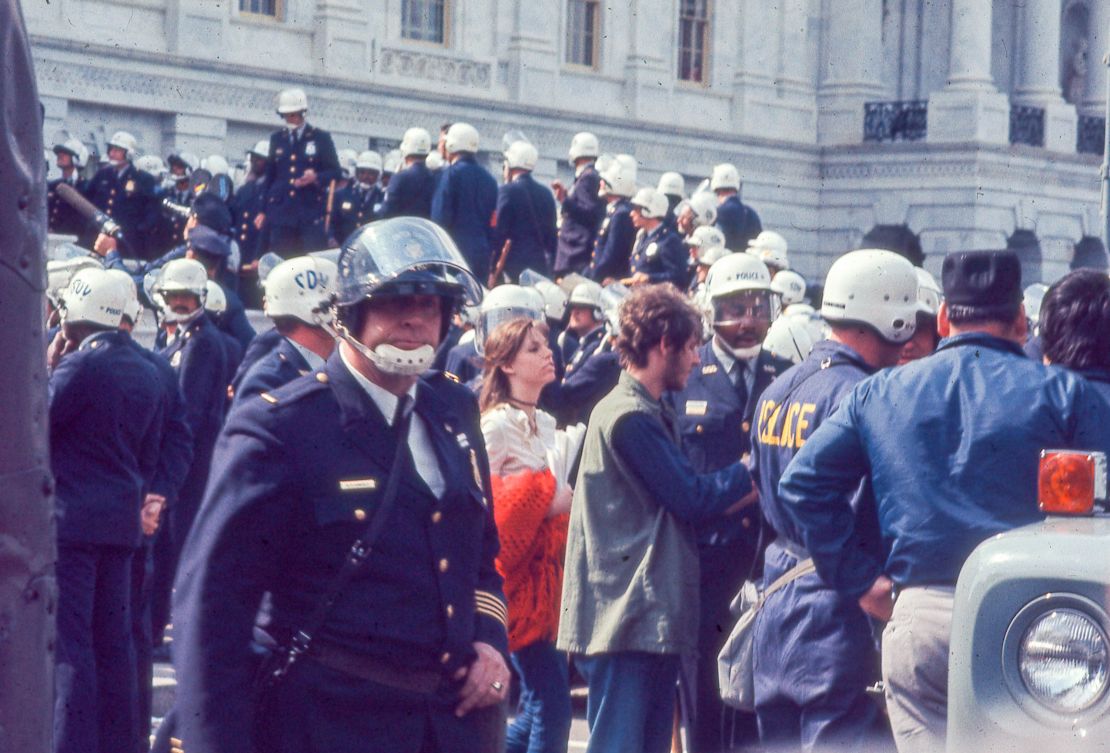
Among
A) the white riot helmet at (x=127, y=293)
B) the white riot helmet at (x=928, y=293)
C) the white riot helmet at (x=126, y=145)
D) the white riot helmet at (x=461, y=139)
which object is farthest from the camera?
the white riot helmet at (x=126, y=145)

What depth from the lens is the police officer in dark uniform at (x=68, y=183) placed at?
70.5ft

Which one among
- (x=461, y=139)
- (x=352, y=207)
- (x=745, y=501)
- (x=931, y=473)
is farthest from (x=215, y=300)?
(x=931, y=473)

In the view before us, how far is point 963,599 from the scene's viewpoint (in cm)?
407

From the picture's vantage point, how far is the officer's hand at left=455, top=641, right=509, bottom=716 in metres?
4.58

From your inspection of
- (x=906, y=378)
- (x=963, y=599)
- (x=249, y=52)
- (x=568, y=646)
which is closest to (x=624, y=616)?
(x=568, y=646)

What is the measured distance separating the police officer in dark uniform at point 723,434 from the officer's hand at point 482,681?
2.81 m

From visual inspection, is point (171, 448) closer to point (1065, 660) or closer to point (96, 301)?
point (96, 301)

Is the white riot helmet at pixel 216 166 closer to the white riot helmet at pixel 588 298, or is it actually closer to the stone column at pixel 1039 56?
the white riot helmet at pixel 588 298

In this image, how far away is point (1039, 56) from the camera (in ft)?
160

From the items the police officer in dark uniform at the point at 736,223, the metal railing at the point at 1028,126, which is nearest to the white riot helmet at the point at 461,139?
the police officer in dark uniform at the point at 736,223

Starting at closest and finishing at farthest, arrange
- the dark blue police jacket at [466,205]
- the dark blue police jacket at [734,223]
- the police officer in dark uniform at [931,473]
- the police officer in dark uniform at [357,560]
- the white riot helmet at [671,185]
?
the police officer in dark uniform at [357,560] < the police officer in dark uniform at [931,473] < the dark blue police jacket at [466,205] < the dark blue police jacket at [734,223] < the white riot helmet at [671,185]

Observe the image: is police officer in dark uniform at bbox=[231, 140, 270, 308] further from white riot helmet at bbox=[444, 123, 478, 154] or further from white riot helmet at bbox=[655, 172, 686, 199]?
white riot helmet at bbox=[655, 172, 686, 199]

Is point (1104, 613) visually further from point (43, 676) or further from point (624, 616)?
point (624, 616)

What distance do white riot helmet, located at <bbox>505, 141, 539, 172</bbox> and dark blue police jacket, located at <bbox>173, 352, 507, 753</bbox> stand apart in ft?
46.3
